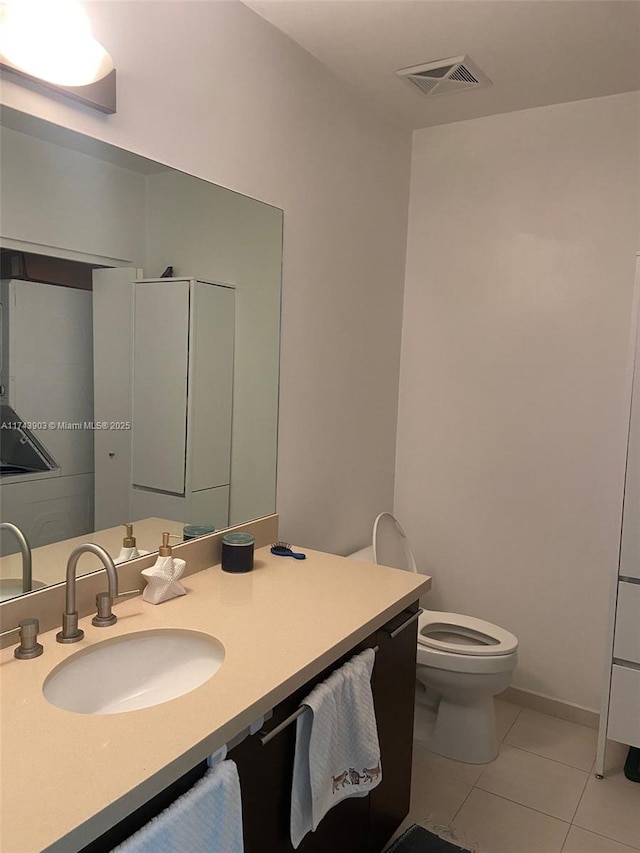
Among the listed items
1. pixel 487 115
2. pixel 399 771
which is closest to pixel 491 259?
pixel 487 115

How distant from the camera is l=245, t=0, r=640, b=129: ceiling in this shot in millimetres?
1979

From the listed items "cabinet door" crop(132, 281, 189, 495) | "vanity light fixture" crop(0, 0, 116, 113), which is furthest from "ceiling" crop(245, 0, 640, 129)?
"cabinet door" crop(132, 281, 189, 495)

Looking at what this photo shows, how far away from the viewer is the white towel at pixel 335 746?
1444 millimetres

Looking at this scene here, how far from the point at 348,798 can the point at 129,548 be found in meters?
0.84

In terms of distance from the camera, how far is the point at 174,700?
120 centimetres

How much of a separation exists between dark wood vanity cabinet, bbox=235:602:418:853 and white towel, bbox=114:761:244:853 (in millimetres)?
111

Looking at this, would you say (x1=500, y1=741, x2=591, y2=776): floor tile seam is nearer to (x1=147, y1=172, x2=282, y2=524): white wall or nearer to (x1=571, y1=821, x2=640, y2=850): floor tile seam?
(x1=571, y1=821, x2=640, y2=850): floor tile seam

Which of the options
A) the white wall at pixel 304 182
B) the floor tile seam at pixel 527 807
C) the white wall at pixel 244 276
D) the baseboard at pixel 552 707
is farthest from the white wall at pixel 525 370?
the white wall at pixel 244 276

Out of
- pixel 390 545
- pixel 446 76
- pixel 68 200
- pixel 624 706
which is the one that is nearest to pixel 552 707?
pixel 624 706

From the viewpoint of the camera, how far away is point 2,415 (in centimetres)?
141

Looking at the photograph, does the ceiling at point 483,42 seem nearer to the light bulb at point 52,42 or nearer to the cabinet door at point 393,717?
the light bulb at point 52,42

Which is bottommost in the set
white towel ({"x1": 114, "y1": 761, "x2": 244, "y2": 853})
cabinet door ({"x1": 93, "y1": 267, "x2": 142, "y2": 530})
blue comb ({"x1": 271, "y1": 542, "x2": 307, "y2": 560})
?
white towel ({"x1": 114, "y1": 761, "x2": 244, "y2": 853})

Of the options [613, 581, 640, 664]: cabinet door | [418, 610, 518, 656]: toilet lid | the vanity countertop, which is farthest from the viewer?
[418, 610, 518, 656]: toilet lid

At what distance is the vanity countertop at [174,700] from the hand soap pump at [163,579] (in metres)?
0.03
